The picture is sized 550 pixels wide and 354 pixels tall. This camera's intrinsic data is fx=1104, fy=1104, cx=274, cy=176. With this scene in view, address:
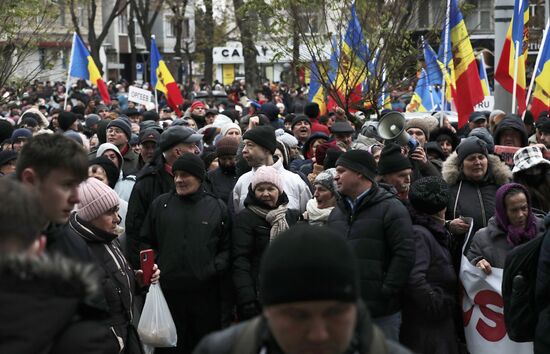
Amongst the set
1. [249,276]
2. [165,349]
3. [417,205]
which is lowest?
[165,349]

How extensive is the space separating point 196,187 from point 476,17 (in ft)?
190

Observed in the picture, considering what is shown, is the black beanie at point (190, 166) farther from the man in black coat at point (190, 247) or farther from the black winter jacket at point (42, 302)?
the black winter jacket at point (42, 302)

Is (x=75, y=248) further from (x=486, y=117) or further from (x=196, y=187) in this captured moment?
(x=486, y=117)

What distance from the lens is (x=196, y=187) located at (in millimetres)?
8125

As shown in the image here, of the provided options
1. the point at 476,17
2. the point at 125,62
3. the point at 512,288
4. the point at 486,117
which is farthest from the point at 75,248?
the point at 125,62

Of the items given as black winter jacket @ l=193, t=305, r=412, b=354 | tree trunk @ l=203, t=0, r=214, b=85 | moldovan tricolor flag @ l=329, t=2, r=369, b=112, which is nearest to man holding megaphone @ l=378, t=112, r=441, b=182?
moldovan tricolor flag @ l=329, t=2, r=369, b=112

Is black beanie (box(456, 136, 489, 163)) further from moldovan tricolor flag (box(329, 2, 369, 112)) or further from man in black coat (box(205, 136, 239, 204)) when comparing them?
moldovan tricolor flag (box(329, 2, 369, 112))

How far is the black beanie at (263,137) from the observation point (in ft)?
29.8

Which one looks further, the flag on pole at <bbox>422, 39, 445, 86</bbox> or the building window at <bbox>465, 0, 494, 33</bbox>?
the building window at <bbox>465, 0, 494, 33</bbox>

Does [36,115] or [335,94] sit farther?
[36,115]

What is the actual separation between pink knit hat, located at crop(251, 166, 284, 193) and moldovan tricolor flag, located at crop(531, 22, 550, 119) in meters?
6.98

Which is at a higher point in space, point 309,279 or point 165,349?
point 309,279

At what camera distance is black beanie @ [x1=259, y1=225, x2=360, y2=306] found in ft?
9.11

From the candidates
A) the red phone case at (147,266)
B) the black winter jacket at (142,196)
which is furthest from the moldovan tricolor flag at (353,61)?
the red phone case at (147,266)
